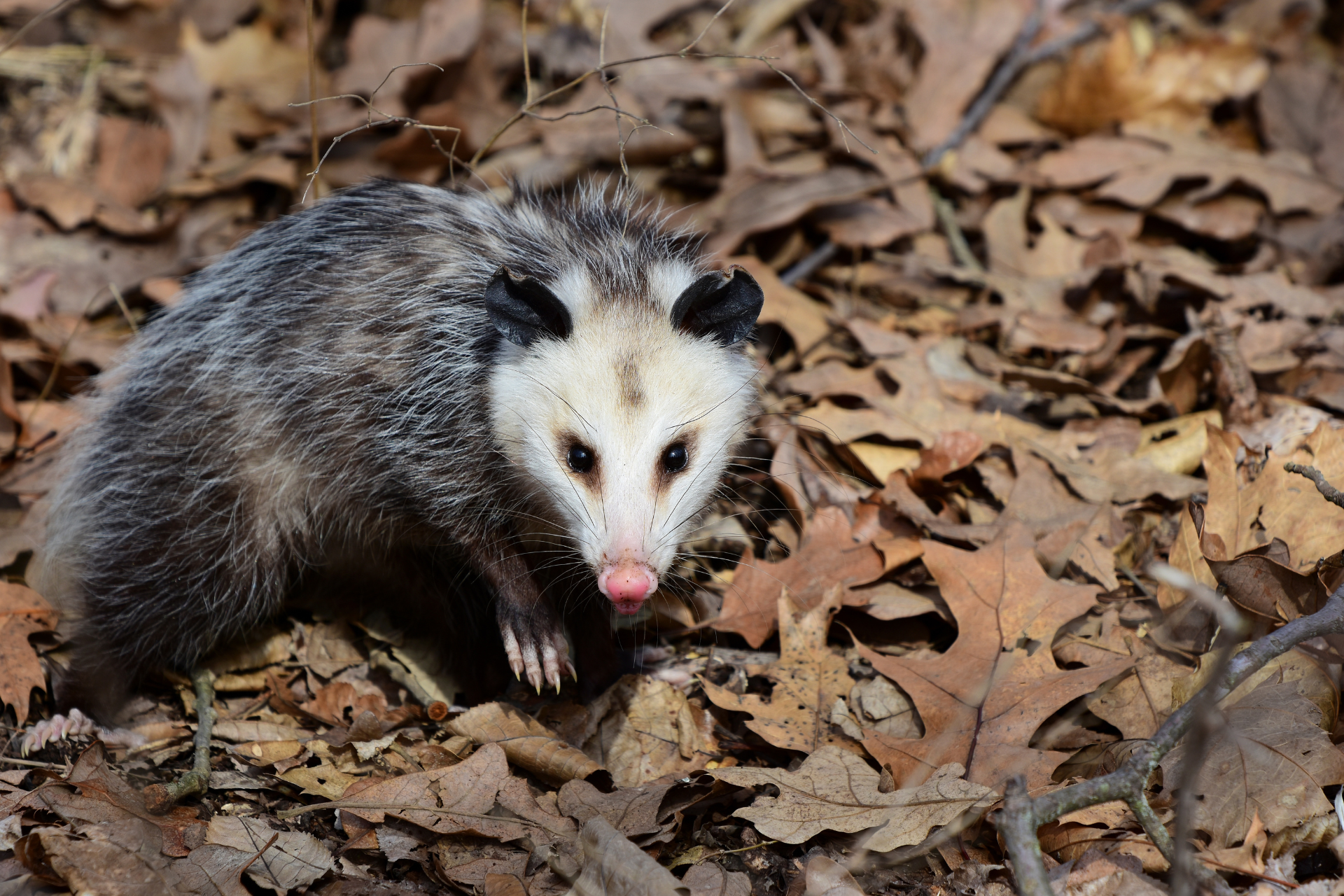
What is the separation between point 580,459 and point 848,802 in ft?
2.68

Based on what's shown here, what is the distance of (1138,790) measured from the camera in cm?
158

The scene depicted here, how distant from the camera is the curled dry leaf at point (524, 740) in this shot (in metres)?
2.25

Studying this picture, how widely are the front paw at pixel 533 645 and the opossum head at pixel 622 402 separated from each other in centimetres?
26

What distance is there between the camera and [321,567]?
2.80 meters

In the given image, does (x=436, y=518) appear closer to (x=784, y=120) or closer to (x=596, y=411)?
(x=596, y=411)

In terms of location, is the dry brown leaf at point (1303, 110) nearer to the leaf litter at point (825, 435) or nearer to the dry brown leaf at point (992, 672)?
the leaf litter at point (825, 435)

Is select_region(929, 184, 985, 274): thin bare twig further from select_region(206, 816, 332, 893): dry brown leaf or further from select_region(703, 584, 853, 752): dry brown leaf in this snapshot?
select_region(206, 816, 332, 893): dry brown leaf

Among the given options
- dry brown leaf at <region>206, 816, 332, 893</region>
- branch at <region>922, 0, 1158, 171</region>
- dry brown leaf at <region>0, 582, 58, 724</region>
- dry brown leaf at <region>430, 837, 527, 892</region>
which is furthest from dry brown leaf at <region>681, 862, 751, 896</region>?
branch at <region>922, 0, 1158, 171</region>

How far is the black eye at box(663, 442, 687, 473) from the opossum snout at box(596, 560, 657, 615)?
26cm

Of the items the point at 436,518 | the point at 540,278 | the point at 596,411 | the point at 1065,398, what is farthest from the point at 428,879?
the point at 1065,398

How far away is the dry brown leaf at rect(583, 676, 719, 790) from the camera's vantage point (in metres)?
2.32

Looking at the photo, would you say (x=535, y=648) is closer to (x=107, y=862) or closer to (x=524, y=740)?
(x=524, y=740)

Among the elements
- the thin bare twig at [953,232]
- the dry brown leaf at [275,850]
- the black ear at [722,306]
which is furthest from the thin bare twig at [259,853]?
the thin bare twig at [953,232]

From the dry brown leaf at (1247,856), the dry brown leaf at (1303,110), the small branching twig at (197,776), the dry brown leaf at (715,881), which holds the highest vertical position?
the dry brown leaf at (1303,110)
